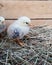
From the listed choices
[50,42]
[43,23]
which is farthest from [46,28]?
[50,42]

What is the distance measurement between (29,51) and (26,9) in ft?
1.45

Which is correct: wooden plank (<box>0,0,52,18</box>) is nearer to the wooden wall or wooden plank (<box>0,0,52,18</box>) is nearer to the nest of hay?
the wooden wall

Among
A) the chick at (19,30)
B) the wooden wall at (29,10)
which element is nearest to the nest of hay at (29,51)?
the chick at (19,30)

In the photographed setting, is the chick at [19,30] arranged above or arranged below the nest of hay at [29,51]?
above

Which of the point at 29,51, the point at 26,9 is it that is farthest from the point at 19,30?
the point at 26,9

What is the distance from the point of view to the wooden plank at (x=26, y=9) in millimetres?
1608

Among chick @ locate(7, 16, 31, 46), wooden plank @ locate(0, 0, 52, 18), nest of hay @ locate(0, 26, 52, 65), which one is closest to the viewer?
nest of hay @ locate(0, 26, 52, 65)

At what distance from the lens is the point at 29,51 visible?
1306 millimetres

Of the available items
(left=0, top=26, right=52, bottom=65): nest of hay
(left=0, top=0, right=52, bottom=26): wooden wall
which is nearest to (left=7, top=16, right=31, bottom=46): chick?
(left=0, top=26, right=52, bottom=65): nest of hay

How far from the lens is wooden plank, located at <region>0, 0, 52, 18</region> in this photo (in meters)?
1.61

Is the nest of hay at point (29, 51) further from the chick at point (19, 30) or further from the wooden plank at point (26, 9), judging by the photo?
the wooden plank at point (26, 9)

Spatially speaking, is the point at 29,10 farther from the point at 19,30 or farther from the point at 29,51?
the point at 29,51

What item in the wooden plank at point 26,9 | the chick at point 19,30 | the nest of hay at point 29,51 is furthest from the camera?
the wooden plank at point 26,9

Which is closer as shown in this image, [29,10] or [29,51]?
[29,51]
